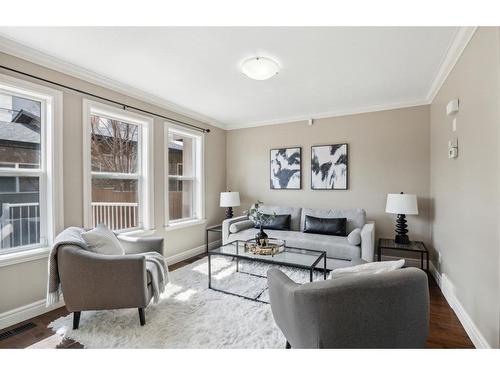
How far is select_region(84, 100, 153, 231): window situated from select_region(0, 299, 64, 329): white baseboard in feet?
2.83

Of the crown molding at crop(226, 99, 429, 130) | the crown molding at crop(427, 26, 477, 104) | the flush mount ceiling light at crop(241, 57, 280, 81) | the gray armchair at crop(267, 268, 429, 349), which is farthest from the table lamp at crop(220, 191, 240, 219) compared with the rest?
the crown molding at crop(427, 26, 477, 104)

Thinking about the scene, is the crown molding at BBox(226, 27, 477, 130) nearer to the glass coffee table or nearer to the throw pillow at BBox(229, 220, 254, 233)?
the throw pillow at BBox(229, 220, 254, 233)

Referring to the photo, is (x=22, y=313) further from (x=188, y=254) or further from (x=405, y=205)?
(x=405, y=205)

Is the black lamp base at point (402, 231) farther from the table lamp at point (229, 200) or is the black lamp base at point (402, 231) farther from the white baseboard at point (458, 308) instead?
the table lamp at point (229, 200)

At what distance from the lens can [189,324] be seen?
2061 mm

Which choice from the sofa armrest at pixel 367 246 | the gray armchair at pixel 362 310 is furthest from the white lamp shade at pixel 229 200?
the gray armchair at pixel 362 310

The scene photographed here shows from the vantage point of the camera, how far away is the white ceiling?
1945 mm

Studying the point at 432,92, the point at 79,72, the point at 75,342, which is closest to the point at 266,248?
the point at 75,342

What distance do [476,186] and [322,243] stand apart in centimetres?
176

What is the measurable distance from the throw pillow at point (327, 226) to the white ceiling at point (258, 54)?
5.82 feet

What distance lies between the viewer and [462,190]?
2.10m
